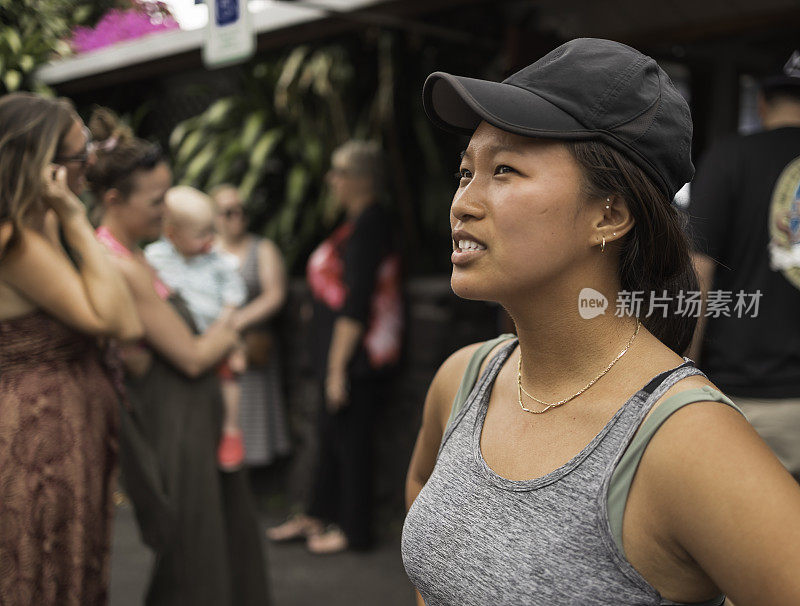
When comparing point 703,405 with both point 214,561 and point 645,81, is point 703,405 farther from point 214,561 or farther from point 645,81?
point 214,561

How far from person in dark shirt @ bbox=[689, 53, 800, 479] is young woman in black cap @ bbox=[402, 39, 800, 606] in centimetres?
148

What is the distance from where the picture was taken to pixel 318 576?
466cm

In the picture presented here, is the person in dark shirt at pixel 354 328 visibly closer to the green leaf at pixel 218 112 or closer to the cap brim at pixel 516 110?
the green leaf at pixel 218 112

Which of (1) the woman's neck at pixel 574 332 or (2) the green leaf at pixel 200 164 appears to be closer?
(1) the woman's neck at pixel 574 332

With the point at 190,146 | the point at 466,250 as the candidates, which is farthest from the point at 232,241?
the point at 466,250

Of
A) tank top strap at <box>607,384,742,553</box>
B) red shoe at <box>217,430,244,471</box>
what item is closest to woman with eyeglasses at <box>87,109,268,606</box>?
red shoe at <box>217,430,244,471</box>

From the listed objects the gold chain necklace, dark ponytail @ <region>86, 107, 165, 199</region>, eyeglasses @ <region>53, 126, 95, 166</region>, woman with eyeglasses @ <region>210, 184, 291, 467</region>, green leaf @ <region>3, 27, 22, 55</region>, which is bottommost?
woman with eyeglasses @ <region>210, 184, 291, 467</region>

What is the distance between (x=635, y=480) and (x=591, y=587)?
172 mm

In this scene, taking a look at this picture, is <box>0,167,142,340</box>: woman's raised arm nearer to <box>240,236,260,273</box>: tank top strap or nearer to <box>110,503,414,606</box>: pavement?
<box>110,503,414,606</box>: pavement

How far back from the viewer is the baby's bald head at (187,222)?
12.6ft

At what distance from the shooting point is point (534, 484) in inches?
51.7

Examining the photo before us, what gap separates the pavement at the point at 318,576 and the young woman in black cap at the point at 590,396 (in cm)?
308

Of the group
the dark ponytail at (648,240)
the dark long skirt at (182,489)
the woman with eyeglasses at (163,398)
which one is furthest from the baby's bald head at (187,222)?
the dark ponytail at (648,240)

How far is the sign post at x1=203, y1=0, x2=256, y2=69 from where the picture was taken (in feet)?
8.42
